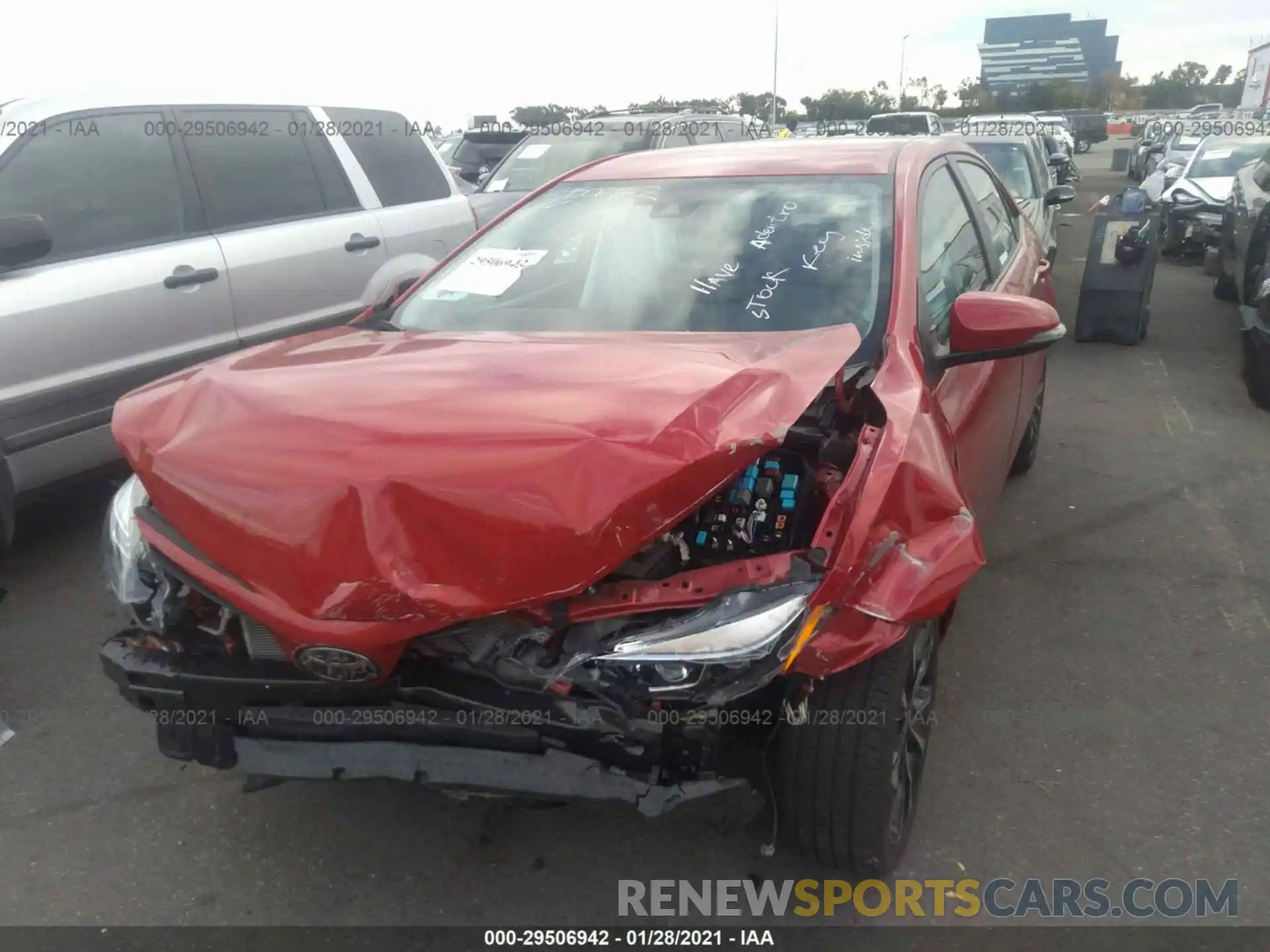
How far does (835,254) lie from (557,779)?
5.70ft

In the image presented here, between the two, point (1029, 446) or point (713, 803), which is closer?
point (713, 803)

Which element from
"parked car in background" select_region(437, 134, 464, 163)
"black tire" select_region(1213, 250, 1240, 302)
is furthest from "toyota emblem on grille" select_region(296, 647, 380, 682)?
"parked car in background" select_region(437, 134, 464, 163)

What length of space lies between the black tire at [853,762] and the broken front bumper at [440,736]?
0.42 ft

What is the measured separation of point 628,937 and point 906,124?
24955mm

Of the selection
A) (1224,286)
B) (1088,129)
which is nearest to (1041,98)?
(1088,129)

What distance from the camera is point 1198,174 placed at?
12672 mm

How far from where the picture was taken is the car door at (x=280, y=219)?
490 cm

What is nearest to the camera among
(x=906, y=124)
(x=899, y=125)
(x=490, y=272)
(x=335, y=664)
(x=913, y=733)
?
(x=335, y=664)

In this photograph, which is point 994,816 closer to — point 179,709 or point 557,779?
point 557,779

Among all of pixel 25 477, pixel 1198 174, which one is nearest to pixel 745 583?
pixel 25 477

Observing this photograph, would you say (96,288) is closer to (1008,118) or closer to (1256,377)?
(1256,377)

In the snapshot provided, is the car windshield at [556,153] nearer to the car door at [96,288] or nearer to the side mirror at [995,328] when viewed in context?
the car door at [96,288]

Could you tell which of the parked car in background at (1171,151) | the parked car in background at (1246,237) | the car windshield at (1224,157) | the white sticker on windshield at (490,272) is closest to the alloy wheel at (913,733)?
the white sticker on windshield at (490,272)

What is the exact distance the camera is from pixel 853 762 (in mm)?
2197
